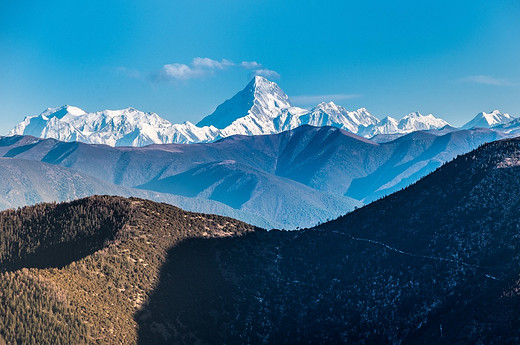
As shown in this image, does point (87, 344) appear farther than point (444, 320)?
No

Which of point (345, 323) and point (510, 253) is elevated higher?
point (510, 253)

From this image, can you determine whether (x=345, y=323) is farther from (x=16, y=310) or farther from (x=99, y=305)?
(x=16, y=310)

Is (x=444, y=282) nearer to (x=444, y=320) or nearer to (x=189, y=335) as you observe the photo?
(x=444, y=320)

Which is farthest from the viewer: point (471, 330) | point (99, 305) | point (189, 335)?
point (189, 335)

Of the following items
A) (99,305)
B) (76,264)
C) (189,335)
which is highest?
(76,264)

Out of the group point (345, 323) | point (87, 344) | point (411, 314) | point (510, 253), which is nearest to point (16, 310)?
point (87, 344)

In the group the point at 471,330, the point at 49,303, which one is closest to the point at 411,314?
the point at 471,330

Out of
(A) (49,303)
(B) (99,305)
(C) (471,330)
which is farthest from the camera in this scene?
(B) (99,305)

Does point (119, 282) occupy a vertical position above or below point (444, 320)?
above

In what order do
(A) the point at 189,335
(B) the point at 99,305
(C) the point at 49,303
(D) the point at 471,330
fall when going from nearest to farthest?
1. (D) the point at 471,330
2. (C) the point at 49,303
3. (B) the point at 99,305
4. (A) the point at 189,335
